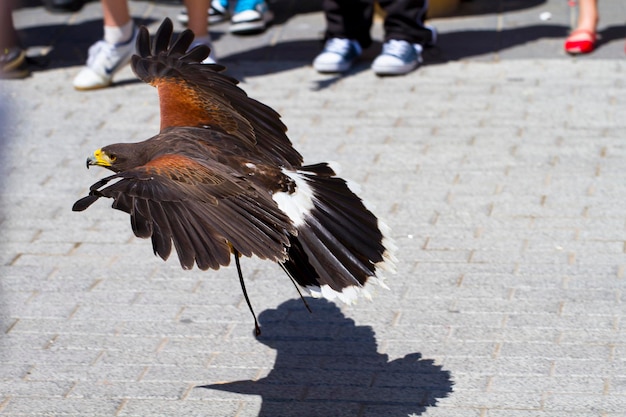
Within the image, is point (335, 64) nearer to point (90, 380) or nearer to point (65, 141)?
point (65, 141)

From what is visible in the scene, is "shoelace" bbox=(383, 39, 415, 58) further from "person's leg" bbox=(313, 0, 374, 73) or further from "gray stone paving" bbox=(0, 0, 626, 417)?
"person's leg" bbox=(313, 0, 374, 73)

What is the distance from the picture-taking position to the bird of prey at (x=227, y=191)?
128 inches

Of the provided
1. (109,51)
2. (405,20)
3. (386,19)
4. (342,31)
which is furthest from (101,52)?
(405,20)

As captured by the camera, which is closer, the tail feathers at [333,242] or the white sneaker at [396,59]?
the tail feathers at [333,242]

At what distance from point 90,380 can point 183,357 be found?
39 centimetres

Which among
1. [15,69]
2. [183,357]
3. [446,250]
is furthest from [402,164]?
[15,69]

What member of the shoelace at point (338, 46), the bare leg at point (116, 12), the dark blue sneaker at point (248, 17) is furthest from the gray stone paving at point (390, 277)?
the dark blue sneaker at point (248, 17)

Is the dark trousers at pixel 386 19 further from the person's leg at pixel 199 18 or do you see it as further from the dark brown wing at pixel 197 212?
the dark brown wing at pixel 197 212

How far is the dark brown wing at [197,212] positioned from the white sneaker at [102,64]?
398 cm

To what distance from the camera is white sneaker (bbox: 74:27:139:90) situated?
733cm

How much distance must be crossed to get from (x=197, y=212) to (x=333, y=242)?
592 mm

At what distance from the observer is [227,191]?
3.48 metres

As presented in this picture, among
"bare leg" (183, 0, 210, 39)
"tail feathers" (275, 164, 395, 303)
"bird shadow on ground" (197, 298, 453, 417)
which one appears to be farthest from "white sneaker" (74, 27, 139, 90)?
"tail feathers" (275, 164, 395, 303)

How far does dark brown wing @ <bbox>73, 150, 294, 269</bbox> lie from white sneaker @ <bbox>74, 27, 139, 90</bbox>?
3976mm
